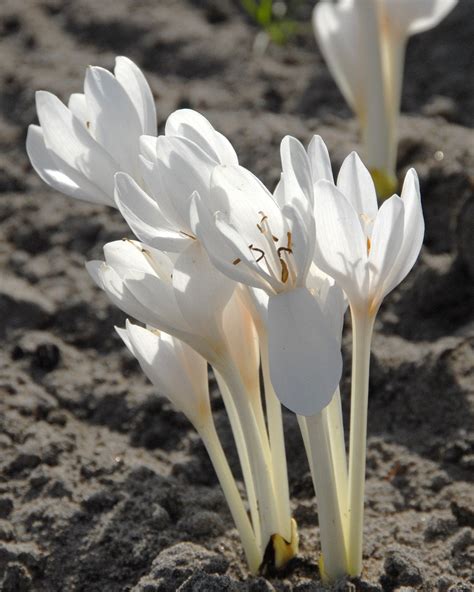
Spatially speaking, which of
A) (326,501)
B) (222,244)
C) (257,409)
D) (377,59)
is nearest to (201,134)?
(222,244)

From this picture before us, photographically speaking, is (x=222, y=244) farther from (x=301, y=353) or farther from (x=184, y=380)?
(x=184, y=380)

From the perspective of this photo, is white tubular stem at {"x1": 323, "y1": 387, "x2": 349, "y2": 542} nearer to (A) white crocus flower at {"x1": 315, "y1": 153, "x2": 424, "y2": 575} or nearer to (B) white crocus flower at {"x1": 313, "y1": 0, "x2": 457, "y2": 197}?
(A) white crocus flower at {"x1": 315, "y1": 153, "x2": 424, "y2": 575}

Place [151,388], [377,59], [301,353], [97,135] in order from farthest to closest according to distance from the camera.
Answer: [377,59] < [151,388] < [97,135] < [301,353]

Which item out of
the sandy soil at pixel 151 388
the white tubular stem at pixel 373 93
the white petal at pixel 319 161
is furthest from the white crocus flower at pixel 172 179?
the white tubular stem at pixel 373 93

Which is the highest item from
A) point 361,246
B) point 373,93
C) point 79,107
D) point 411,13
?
point 411,13

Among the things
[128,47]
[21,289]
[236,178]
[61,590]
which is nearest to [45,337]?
[21,289]

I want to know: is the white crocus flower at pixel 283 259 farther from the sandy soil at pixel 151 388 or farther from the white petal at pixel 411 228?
the sandy soil at pixel 151 388
